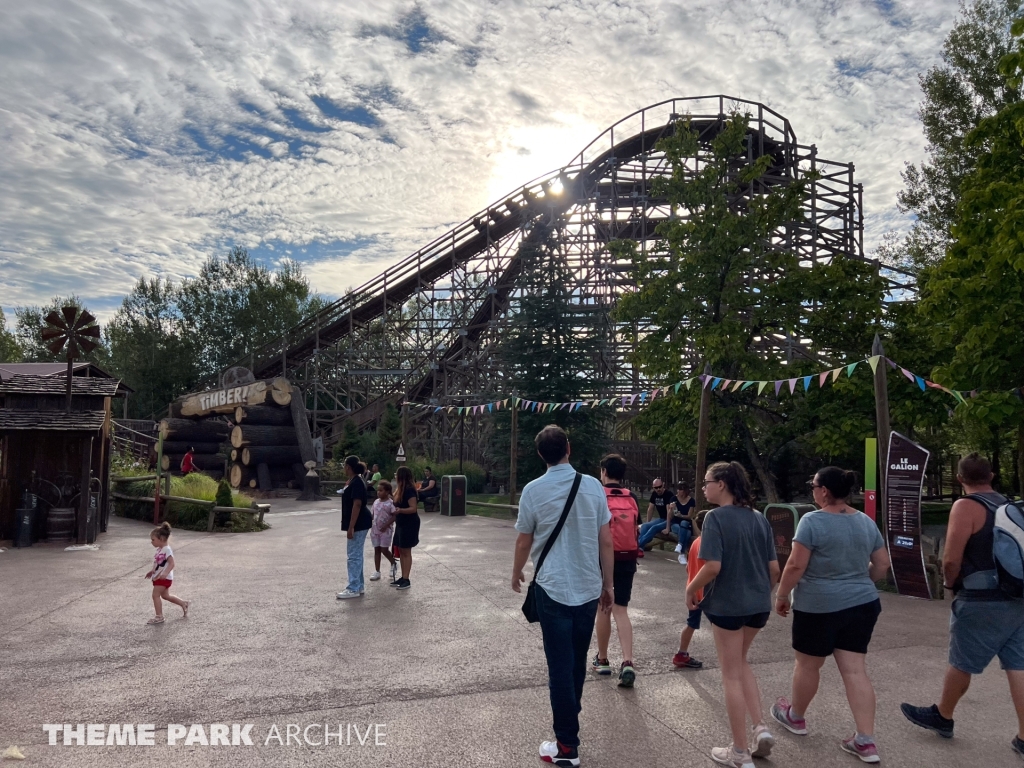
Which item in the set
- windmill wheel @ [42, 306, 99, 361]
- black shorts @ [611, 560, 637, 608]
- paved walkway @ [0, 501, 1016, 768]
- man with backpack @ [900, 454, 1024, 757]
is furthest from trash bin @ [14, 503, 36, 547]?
man with backpack @ [900, 454, 1024, 757]

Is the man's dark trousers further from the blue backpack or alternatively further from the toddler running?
the toddler running

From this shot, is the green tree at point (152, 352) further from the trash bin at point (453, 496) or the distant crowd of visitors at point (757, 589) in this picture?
the distant crowd of visitors at point (757, 589)

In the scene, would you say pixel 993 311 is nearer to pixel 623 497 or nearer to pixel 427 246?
pixel 623 497

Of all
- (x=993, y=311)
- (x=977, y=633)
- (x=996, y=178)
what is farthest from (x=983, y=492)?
(x=996, y=178)

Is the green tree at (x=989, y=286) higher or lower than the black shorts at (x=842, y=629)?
higher

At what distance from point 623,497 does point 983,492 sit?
2322 millimetres

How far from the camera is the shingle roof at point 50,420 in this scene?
12.9 metres

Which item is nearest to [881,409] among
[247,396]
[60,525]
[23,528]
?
[60,525]

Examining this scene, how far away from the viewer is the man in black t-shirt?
12.8 metres

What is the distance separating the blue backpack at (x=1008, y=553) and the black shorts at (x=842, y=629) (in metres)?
0.73

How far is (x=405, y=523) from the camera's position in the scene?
9.41 metres

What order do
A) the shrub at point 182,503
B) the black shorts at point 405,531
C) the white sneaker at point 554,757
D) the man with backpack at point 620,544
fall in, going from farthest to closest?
1. the shrub at point 182,503
2. the black shorts at point 405,531
3. the man with backpack at point 620,544
4. the white sneaker at point 554,757

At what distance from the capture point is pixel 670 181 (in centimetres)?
1641

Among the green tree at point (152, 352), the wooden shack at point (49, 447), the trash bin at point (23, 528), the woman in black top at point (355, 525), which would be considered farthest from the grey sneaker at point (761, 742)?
the green tree at point (152, 352)
